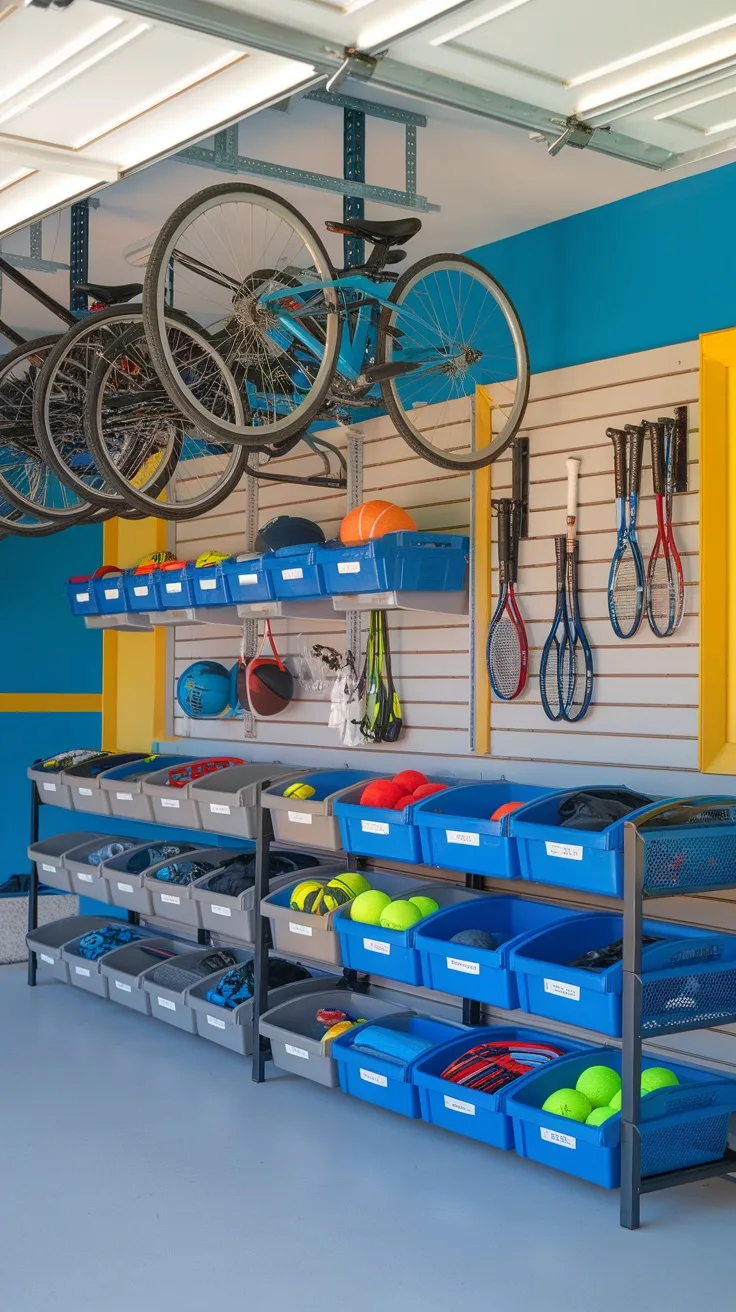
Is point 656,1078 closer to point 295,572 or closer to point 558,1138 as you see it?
point 558,1138

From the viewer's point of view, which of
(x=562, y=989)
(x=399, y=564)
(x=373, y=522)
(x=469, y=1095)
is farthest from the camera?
(x=373, y=522)

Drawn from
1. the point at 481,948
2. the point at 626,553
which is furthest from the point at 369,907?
the point at 626,553

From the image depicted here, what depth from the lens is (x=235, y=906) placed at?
510cm

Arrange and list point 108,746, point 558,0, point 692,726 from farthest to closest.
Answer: point 108,746
point 692,726
point 558,0

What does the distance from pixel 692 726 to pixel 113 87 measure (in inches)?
105

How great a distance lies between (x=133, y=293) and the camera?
4848 millimetres

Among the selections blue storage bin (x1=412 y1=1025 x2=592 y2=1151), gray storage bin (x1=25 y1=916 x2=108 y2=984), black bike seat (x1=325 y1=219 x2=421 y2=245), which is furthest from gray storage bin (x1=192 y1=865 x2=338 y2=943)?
A: black bike seat (x1=325 y1=219 x2=421 y2=245)

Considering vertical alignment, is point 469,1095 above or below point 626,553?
below

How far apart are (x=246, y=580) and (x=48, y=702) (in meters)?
3.11

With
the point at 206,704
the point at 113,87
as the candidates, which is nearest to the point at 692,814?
the point at 113,87

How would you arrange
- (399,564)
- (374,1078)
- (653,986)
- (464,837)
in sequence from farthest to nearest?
(399,564) < (374,1078) < (464,837) < (653,986)

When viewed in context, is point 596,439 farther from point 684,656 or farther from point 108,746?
point 108,746

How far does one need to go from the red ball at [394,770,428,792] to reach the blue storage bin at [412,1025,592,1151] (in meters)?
0.91

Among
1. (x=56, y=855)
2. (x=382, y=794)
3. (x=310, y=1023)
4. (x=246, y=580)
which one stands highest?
(x=246, y=580)
